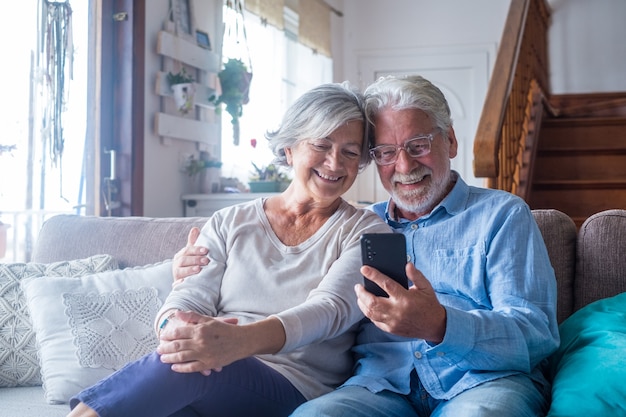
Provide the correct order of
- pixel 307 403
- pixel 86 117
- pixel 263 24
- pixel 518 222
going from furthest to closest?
pixel 263 24, pixel 86 117, pixel 518 222, pixel 307 403

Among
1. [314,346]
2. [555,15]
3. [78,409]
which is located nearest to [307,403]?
[314,346]

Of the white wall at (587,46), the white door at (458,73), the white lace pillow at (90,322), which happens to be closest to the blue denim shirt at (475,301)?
the white lace pillow at (90,322)

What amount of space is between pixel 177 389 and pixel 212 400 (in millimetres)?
99

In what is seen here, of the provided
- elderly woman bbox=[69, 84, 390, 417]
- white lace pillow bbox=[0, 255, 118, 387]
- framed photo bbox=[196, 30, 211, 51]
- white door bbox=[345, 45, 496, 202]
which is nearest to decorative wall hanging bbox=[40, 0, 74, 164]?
framed photo bbox=[196, 30, 211, 51]

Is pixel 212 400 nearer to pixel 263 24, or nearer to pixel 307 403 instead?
pixel 307 403

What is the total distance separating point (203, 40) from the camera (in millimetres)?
3979

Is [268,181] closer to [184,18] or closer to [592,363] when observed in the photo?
[184,18]

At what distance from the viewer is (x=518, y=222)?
1.51 metres

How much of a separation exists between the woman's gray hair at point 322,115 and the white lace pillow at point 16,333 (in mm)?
812

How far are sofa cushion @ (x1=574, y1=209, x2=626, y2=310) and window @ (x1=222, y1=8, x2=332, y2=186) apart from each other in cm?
289

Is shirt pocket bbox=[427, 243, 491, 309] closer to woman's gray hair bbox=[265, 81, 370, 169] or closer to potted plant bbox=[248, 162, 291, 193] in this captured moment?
woman's gray hair bbox=[265, 81, 370, 169]

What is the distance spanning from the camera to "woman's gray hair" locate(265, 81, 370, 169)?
1625mm

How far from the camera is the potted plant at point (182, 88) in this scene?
3652mm

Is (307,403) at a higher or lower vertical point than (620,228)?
lower
